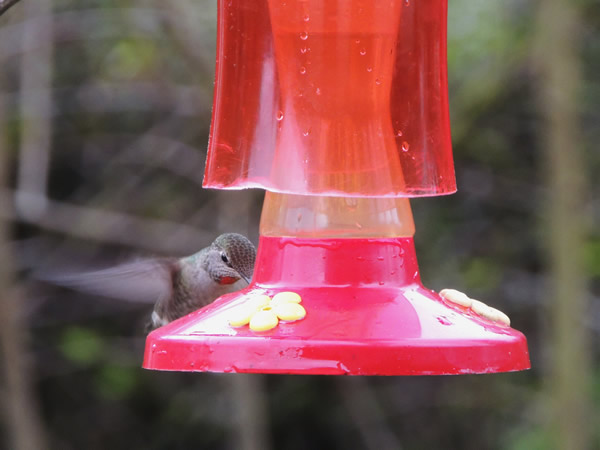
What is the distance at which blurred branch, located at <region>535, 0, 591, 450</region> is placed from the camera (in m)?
6.12

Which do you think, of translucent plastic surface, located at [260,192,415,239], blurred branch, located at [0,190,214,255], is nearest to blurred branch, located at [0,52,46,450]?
blurred branch, located at [0,190,214,255]

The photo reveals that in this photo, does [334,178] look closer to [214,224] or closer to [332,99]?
[332,99]

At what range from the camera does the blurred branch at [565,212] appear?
6121 millimetres

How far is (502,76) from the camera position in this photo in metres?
6.97

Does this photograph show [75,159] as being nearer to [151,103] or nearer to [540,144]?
[151,103]

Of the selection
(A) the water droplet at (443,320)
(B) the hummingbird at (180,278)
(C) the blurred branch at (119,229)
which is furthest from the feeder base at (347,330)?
(C) the blurred branch at (119,229)

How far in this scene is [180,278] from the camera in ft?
11.2

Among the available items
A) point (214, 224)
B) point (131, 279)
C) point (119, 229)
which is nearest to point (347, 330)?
point (131, 279)

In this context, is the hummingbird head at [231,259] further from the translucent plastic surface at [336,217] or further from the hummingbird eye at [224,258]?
the translucent plastic surface at [336,217]

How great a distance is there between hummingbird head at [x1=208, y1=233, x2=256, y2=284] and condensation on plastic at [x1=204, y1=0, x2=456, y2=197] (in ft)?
1.54

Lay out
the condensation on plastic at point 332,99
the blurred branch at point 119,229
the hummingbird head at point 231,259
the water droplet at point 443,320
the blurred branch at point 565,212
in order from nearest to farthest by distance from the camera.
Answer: the water droplet at point 443,320, the condensation on plastic at point 332,99, the hummingbird head at point 231,259, the blurred branch at point 565,212, the blurred branch at point 119,229

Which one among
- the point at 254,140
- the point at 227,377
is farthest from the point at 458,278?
the point at 254,140

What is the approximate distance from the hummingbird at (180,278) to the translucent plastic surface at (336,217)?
1.72ft

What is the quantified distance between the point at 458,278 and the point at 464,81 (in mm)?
1590
